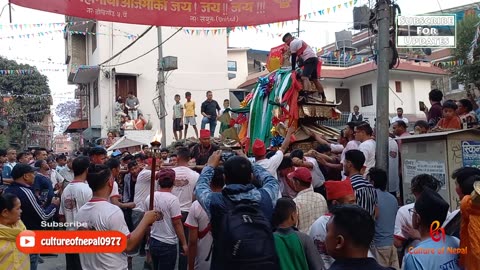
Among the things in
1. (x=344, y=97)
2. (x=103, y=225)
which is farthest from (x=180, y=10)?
(x=344, y=97)

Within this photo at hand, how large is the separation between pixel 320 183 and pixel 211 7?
124 inches

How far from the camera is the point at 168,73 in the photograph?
25.7 metres

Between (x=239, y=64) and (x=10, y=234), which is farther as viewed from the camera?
(x=239, y=64)

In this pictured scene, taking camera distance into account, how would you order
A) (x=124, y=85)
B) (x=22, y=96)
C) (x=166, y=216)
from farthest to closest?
(x=22, y=96)
(x=124, y=85)
(x=166, y=216)

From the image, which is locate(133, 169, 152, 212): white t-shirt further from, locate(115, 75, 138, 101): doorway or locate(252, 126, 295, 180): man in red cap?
locate(115, 75, 138, 101): doorway

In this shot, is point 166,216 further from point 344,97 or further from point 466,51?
point 344,97

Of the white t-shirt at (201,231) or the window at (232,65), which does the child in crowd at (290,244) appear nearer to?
the white t-shirt at (201,231)

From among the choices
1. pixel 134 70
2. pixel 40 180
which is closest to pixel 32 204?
pixel 40 180

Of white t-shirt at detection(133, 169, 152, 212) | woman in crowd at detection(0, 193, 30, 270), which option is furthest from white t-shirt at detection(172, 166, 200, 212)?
woman in crowd at detection(0, 193, 30, 270)

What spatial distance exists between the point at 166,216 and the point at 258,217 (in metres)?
2.55

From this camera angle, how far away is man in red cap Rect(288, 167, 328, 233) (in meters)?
4.78

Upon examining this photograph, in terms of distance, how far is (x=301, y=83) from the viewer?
984 cm

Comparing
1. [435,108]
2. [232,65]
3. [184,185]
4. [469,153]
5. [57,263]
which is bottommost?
[57,263]

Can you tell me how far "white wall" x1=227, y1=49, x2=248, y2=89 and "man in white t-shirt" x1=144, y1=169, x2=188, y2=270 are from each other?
92.7ft
